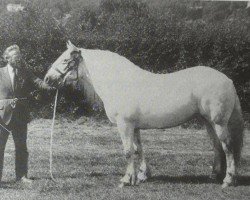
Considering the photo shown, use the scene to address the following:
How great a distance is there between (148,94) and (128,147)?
398 millimetres

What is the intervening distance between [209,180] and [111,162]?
29.9 inches

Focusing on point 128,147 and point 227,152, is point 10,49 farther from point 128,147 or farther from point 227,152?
point 227,152

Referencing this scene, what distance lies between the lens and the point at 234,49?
3084mm

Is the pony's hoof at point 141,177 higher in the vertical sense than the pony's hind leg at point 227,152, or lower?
lower

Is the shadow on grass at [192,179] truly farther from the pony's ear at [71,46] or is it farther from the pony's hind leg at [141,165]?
the pony's ear at [71,46]

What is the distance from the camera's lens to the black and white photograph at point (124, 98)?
9.11 feet

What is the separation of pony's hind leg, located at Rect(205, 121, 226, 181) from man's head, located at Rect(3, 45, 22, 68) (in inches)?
54.7

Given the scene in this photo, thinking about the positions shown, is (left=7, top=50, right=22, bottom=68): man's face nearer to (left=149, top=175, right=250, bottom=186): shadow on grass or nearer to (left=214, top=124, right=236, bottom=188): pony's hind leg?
(left=149, top=175, right=250, bottom=186): shadow on grass

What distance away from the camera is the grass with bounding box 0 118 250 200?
2.66 m

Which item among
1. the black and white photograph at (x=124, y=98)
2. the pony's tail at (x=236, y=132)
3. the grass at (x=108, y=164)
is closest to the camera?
the grass at (x=108, y=164)

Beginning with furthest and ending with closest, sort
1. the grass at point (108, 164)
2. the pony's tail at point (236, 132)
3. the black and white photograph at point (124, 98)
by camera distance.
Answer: the pony's tail at point (236, 132)
the black and white photograph at point (124, 98)
the grass at point (108, 164)

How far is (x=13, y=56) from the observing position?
272 cm

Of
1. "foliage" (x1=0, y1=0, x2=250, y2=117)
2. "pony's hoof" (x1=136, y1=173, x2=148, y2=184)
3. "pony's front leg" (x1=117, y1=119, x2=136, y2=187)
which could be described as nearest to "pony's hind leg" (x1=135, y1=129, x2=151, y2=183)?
"pony's hoof" (x1=136, y1=173, x2=148, y2=184)

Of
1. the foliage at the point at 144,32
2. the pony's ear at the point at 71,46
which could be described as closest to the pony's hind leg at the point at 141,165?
the foliage at the point at 144,32
